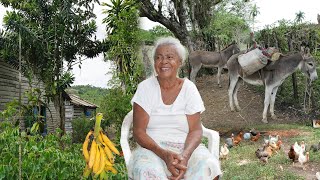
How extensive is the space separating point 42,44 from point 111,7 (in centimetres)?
328

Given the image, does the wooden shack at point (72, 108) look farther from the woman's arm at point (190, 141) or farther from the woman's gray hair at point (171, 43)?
the woman's arm at point (190, 141)

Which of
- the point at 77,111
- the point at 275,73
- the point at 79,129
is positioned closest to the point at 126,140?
the point at 275,73

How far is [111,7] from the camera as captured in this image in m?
8.88

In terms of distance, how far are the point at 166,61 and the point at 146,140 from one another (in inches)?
21.6

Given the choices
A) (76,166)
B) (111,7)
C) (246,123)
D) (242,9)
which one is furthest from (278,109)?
(242,9)

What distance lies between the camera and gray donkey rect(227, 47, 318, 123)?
385 inches

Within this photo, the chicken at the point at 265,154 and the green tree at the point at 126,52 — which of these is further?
the green tree at the point at 126,52

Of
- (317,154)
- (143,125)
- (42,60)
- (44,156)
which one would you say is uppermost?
(42,60)

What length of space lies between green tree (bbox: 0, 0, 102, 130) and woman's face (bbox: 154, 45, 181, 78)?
28.6 feet

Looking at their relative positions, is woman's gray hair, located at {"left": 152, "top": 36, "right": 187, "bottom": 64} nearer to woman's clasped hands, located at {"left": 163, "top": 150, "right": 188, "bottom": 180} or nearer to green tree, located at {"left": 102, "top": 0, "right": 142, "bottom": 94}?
woman's clasped hands, located at {"left": 163, "top": 150, "right": 188, "bottom": 180}

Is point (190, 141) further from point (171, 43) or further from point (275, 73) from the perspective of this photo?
point (275, 73)

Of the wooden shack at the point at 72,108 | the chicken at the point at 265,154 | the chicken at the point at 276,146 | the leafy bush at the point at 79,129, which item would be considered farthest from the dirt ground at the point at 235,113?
the wooden shack at the point at 72,108

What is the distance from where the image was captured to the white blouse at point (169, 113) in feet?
9.51

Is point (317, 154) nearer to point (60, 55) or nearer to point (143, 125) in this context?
point (143, 125)
